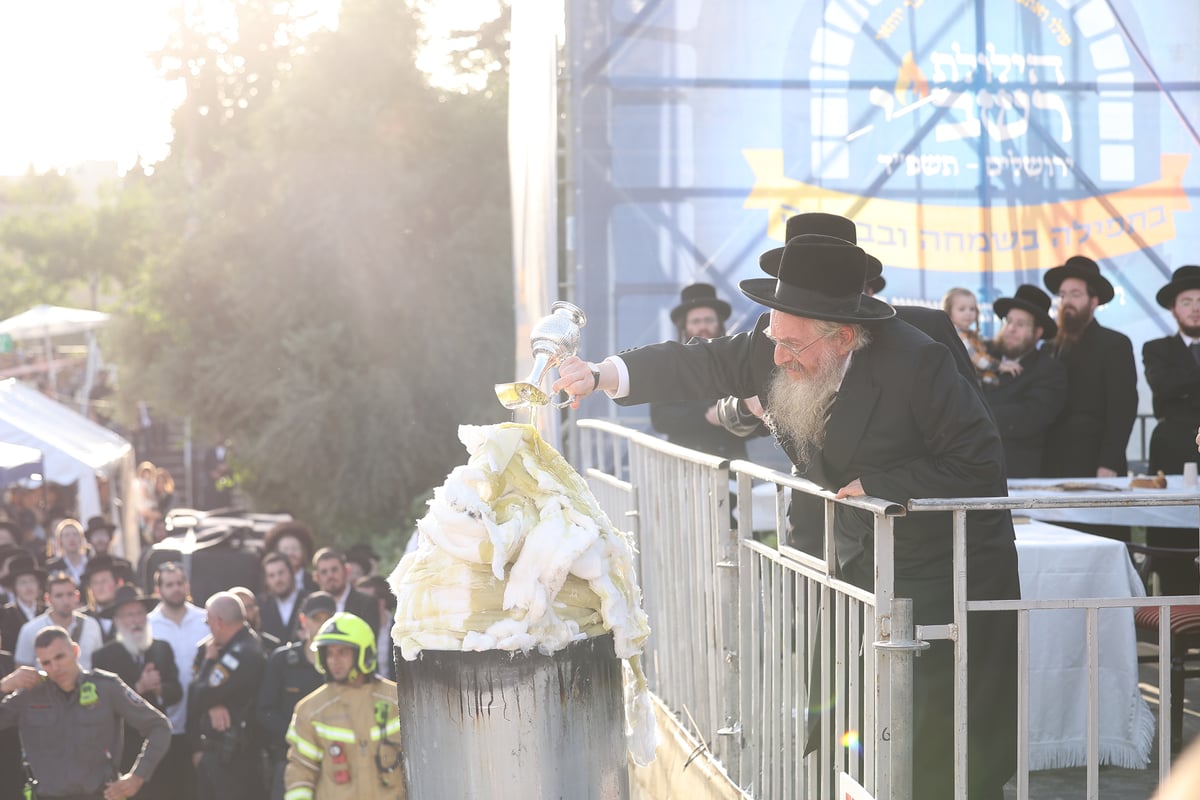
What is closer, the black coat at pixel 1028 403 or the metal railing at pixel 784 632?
the metal railing at pixel 784 632

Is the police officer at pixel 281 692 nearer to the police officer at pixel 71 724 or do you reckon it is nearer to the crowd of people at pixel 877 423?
the police officer at pixel 71 724

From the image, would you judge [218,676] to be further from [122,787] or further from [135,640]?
[135,640]

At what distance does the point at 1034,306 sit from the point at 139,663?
5667 millimetres

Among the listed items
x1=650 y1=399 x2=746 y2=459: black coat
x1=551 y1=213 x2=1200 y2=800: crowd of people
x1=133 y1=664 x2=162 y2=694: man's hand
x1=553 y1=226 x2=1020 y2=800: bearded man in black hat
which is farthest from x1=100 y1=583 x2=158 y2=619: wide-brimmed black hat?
x1=553 y1=226 x2=1020 y2=800: bearded man in black hat

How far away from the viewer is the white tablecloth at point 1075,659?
4.68 meters

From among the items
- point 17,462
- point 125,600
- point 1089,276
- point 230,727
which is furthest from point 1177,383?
point 17,462

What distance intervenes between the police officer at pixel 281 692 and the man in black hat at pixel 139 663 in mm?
759

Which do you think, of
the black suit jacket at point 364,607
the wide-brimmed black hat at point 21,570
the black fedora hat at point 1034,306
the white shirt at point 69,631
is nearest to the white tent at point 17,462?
the wide-brimmed black hat at point 21,570

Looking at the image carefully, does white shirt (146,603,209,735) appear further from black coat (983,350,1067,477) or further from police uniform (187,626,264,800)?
black coat (983,350,1067,477)

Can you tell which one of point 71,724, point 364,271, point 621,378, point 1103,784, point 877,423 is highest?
point 364,271

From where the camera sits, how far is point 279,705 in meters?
7.79

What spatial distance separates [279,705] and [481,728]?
4944mm

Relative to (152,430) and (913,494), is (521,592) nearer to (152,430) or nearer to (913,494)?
(913,494)

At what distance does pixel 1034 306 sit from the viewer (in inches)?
267
